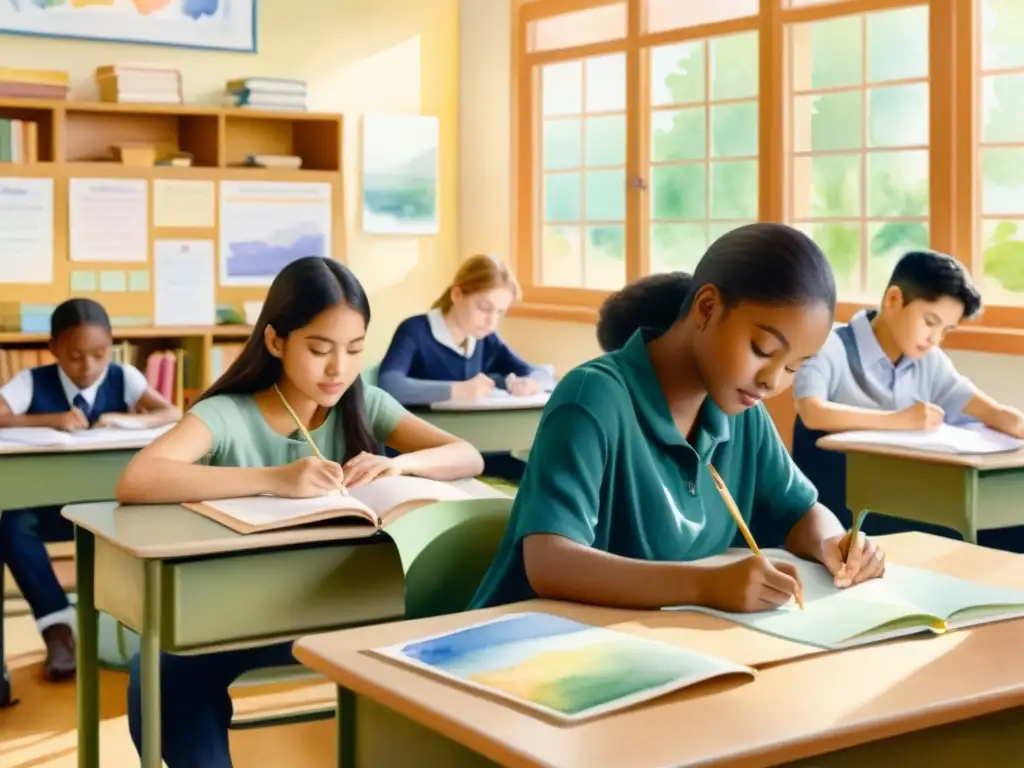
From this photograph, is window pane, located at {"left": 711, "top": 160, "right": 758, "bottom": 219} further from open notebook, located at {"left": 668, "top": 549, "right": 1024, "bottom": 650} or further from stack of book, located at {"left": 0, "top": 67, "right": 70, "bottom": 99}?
open notebook, located at {"left": 668, "top": 549, "right": 1024, "bottom": 650}

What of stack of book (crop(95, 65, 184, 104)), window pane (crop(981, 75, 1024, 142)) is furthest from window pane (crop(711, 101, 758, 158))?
stack of book (crop(95, 65, 184, 104))

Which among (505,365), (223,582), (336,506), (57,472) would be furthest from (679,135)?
(223,582)

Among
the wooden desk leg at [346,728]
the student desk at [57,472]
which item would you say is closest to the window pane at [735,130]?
the student desk at [57,472]

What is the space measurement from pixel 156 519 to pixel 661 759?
145 cm

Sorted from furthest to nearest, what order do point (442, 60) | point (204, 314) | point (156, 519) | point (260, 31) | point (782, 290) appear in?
point (442, 60) → point (260, 31) → point (204, 314) → point (156, 519) → point (782, 290)

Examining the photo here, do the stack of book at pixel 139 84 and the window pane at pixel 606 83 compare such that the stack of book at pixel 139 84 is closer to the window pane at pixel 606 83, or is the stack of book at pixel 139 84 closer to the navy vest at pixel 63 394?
the window pane at pixel 606 83

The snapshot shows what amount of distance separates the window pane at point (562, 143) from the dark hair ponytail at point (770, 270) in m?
4.74

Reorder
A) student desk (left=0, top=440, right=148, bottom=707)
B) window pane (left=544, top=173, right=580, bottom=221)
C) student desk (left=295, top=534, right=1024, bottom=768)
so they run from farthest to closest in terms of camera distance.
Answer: window pane (left=544, top=173, right=580, bottom=221) → student desk (left=0, top=440, right=148, bottom=707) → student desk (left=295, top=534, right=1024, bottom=768)

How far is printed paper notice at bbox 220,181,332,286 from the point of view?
5996 millimetres

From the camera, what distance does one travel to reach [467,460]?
112 inches

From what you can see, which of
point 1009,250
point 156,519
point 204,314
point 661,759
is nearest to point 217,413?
point 156,519

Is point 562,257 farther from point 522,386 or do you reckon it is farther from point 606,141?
point 522,386

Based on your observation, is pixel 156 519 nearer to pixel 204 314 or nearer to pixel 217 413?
pixel 217 413

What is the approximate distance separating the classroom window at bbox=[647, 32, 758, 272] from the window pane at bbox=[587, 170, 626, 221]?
0.20 m
